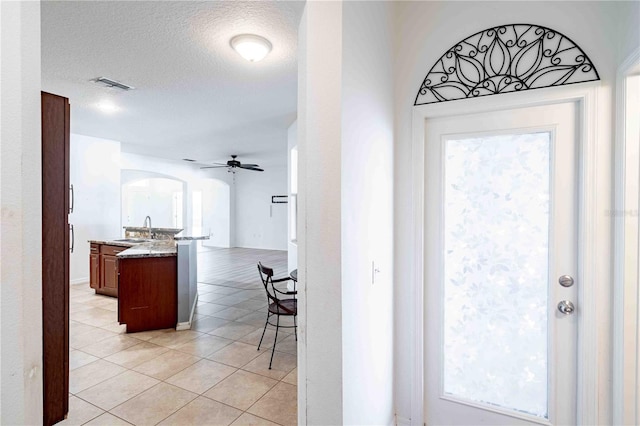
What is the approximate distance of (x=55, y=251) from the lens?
1867mm

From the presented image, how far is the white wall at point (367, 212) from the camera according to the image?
1303 millimetres

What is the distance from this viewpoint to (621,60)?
5.05ft

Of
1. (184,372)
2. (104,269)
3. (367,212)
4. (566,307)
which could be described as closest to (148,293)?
(184,372)

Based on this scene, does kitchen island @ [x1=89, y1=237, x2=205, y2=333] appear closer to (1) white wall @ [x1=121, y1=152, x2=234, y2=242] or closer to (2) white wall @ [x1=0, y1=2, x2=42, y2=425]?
(2) white wall @ [x1=0, y1=2, x2=42, y2=425]

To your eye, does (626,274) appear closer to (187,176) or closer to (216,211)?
(187,176)

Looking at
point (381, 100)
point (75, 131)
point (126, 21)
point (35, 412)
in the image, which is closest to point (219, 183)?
point (75, 131)

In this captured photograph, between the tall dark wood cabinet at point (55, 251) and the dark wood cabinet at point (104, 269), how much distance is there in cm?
329

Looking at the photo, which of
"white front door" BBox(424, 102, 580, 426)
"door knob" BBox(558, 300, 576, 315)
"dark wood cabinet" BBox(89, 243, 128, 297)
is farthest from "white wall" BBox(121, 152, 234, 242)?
"door knob" BBox(558, 300, 576, 315)

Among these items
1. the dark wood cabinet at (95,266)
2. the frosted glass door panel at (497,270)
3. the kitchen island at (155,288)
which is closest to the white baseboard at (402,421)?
the frosted glass door panel at (497,270)

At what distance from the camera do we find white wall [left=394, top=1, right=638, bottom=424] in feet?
5.26

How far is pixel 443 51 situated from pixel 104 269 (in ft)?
19.1

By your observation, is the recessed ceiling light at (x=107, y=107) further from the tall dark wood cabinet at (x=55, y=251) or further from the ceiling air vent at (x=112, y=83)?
the tall dark wood cabinet at (x=55, y=251)

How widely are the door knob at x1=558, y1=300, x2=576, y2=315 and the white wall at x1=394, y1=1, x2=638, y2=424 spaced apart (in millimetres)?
130

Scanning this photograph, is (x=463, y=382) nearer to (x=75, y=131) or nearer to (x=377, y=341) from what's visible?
(x=377, y=341)
